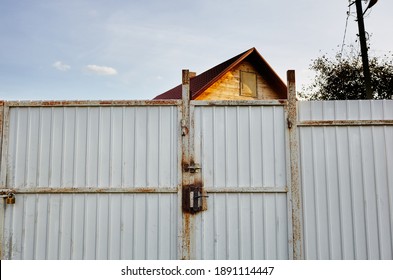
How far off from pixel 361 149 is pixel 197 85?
38.2ft

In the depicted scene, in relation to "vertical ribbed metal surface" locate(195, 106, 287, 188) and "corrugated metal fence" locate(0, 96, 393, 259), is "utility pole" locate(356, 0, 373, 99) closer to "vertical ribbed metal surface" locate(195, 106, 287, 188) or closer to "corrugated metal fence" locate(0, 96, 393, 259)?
"corrugated metal fence" locate(0, 96, 393, 259)

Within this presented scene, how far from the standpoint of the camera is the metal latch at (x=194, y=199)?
405 cm

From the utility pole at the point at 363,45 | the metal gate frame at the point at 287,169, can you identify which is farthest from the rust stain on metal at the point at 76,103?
the utility pole at the point at 363,45

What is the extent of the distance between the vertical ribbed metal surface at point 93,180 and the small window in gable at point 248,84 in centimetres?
1128

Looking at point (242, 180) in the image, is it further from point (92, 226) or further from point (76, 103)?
point (76, 103)

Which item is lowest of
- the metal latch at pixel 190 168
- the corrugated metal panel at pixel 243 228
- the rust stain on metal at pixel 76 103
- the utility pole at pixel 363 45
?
the corrugated metal panel at pixel 243 228

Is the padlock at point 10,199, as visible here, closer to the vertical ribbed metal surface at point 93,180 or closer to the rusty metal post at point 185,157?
the vertical ribbed metal surface at point 93,180

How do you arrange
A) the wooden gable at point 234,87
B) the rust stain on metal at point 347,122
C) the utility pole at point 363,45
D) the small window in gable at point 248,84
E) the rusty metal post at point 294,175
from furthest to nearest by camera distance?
the small window in gable at point 248,84 → the wooden gable at point 234,87 → the utility pole at point 363,45 → the rust stain on metal at point 347,122 → the rusty metal post at point 294,175

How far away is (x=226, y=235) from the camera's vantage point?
4.06 m

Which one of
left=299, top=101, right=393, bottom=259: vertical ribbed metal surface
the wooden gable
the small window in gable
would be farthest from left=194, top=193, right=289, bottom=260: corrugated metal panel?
the small window in gable

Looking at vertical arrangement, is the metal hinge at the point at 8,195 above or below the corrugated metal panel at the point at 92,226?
above

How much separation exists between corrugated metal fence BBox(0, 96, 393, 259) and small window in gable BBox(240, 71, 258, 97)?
11.0 metres

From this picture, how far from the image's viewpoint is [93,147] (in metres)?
4.18
